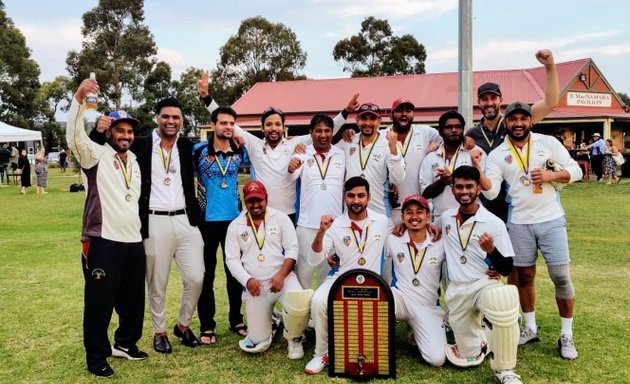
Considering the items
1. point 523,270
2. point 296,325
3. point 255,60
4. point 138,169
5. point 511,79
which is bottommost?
point 296,325

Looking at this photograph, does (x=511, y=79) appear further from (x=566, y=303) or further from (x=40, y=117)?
(x=40, y=117)

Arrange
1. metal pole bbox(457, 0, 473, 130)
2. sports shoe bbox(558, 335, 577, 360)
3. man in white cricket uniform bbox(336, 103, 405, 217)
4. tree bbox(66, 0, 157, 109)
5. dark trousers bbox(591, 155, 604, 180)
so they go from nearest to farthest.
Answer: sports shoe bbox(558, 335, 577, 360), man in white cricket uniform bbox(336, 103, 405, 217), metal pole bbox(457, 0, 473, 130), dark trousers bbox(591, 155, 604, 180), tree bbox(66, 0, 157, 109)

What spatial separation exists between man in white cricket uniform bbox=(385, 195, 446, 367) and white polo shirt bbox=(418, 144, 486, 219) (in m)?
0.42

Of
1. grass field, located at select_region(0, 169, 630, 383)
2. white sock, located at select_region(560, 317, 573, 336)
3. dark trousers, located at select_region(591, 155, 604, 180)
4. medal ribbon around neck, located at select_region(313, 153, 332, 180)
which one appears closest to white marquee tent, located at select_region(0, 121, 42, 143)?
grass field, located at select_region(0, 169, 630, 383)

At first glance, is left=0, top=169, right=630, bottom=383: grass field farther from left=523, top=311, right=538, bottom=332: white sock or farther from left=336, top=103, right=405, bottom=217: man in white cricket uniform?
left=336, top=103, right=405, bottom=217: man in white cricket uniform

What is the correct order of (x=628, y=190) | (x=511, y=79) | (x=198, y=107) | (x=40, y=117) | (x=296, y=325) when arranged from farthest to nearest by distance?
(x=40, y=117), (x=198, y=107), (x=511, y=79), (x=628, y=190), (x=296, y=325)

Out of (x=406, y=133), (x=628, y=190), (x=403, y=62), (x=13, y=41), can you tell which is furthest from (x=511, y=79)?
(x=13, y=41)

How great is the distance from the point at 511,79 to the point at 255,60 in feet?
77.6

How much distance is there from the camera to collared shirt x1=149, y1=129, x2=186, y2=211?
4.76 meters

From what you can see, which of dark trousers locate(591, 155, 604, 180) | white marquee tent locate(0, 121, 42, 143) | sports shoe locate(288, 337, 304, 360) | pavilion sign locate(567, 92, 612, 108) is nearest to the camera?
sports shoe locate(288, 337, 304, 360)

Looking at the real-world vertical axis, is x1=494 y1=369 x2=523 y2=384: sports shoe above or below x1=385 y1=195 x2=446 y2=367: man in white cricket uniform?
below

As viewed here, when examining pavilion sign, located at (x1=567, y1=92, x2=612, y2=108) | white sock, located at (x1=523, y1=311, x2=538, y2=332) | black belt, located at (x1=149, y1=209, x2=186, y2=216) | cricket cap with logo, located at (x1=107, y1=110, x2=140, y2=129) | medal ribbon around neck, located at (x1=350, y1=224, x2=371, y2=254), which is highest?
pavilion sign, located at (x1=567, y1=92, x2=612, y2=108)

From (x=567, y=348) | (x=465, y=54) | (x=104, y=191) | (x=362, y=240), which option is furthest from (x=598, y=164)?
(x=104, y=191)

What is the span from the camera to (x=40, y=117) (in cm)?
5175
